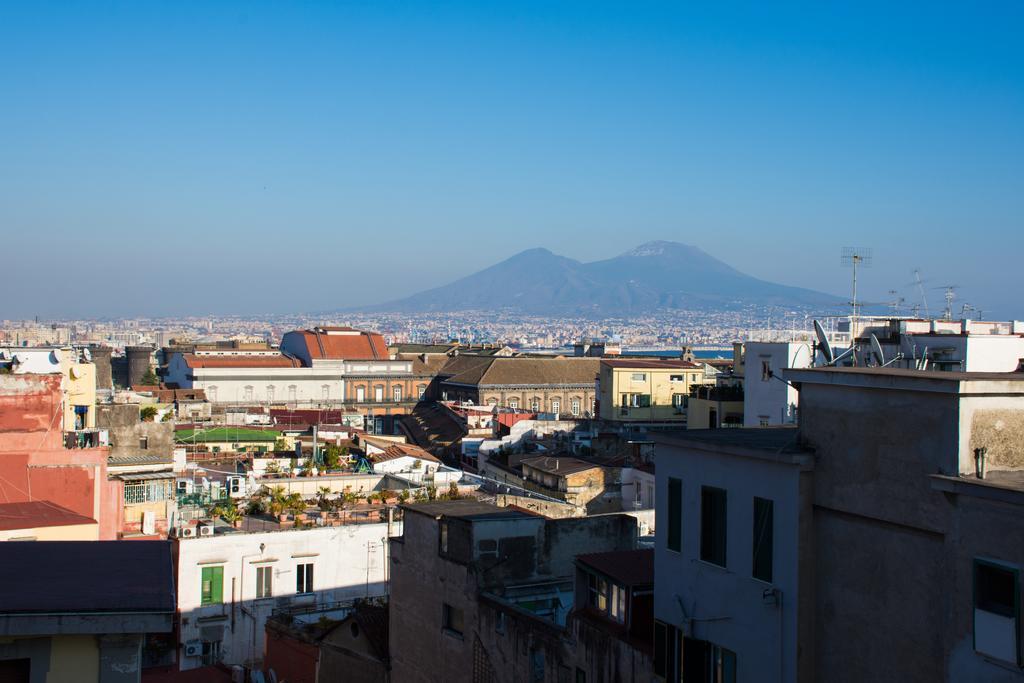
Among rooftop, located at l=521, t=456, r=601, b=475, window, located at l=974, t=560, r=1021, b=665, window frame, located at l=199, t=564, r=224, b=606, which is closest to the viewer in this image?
window, located at l=974, t=560, r=1021, b=665

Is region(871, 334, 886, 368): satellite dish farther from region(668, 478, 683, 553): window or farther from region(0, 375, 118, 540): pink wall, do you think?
region(0, 375, 118, 540): pink wall

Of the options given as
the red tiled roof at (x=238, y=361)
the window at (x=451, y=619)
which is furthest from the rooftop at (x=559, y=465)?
the red tiled roof at (x=238, y=361)

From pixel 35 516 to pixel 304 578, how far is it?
543 centimetres

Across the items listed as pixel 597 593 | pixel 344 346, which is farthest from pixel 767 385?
pixel 344 346

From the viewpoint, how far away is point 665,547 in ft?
36.6

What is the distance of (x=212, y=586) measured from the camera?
70.1 ft

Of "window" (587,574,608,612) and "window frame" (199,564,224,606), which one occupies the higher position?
"window" (587,574,608,612)

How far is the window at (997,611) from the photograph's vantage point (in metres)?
7.63

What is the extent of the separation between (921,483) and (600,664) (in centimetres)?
506

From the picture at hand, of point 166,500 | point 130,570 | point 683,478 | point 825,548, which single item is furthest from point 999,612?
point 166,500

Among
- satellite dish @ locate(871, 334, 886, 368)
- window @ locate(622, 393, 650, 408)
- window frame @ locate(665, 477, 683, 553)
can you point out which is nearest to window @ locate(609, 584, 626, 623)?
window frame @ locate(665, 477, 683, 553)

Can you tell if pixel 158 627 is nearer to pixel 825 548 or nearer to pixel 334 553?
pixel 825 548

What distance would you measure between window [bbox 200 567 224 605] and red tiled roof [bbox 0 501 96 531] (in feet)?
8.56

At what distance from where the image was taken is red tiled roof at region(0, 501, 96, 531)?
18.2 m
